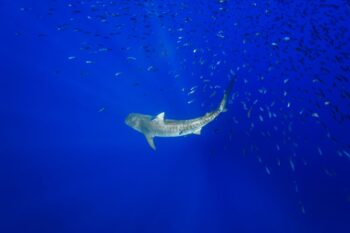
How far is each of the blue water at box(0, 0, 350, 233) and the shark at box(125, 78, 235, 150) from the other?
8.67m

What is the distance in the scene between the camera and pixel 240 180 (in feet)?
78.5

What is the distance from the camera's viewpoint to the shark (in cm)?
1029

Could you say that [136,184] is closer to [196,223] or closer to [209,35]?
[196,223]

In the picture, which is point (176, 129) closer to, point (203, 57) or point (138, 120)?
point (138, 120)

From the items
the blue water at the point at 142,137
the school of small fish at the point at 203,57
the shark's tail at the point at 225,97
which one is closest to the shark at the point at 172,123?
the shark's tail at the point at 225,97

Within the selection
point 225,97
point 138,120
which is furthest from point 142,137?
point 225,97

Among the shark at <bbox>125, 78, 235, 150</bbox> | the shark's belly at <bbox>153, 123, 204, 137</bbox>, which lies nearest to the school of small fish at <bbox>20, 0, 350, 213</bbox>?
the shark at <bbox>125, 78, 235, 150</bbox>

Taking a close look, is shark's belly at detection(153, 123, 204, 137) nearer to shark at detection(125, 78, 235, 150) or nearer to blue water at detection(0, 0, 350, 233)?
shark at detection(125, 78, 235, 150)

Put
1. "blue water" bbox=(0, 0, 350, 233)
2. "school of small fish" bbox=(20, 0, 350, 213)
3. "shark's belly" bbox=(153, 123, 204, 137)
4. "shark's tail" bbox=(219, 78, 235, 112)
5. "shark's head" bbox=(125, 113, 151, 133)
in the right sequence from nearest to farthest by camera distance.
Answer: "shark's tail" bbox=(219, 78, 235, 112) → "shark's belly" bbox=(153, 123, 204, 137) → "shark's head" bbox=(125, 113, 151, 133) → "school of small fish" bbox=(20, 0, 350, 213) → "blue water" bbox=(0, 0, 350, 233)

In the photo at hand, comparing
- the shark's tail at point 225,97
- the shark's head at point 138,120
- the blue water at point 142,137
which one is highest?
the shark's tail at point 225,97

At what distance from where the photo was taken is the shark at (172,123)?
10.3 m

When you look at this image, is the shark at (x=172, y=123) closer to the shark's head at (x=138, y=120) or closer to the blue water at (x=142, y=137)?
the shark's head at (x=138, y=120)

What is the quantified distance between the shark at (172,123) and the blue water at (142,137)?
867 centimetres

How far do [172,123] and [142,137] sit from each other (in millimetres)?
14143
